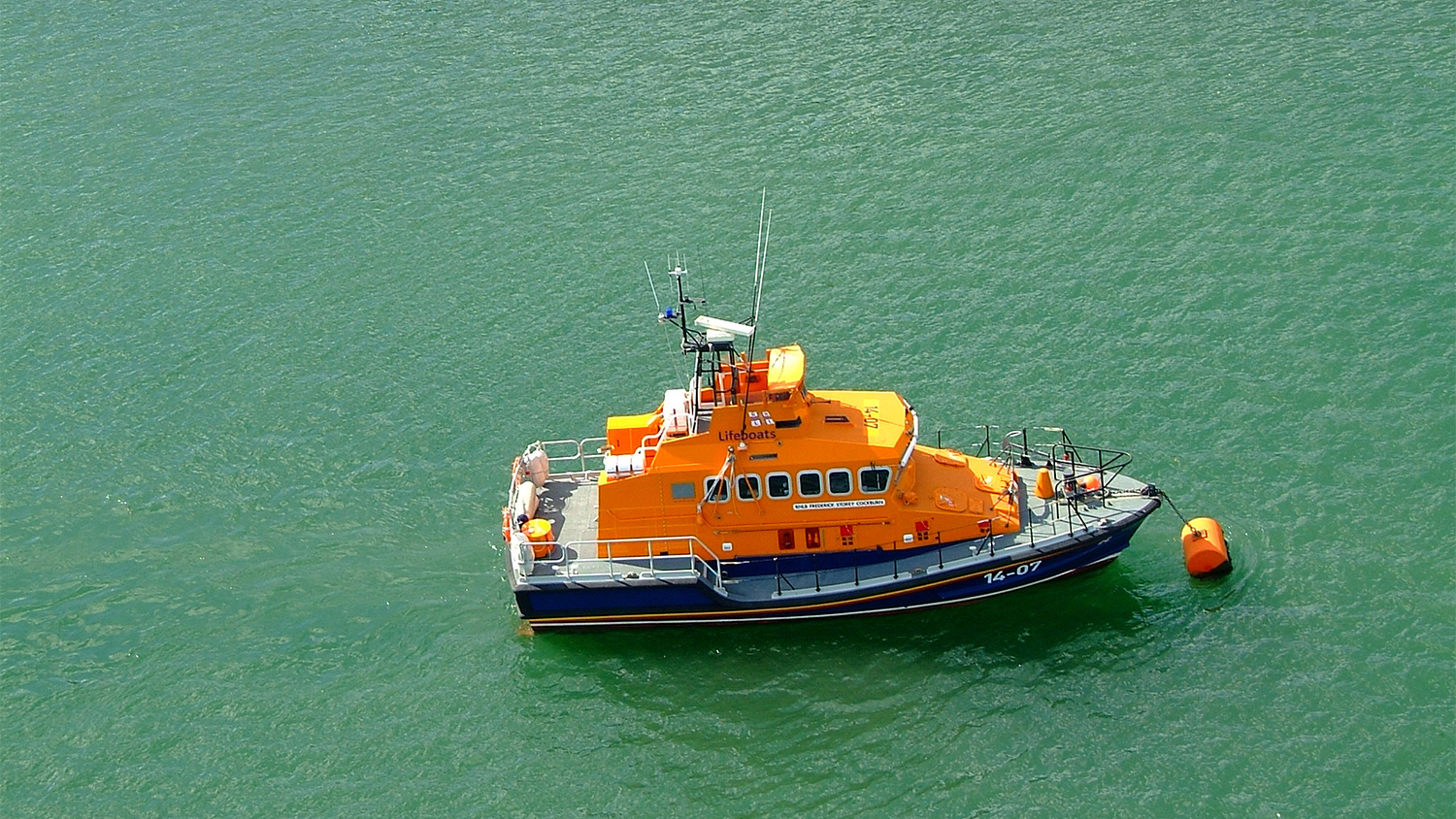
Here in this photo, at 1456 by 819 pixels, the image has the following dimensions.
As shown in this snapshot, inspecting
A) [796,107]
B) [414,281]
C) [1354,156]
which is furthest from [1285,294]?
[414,281]

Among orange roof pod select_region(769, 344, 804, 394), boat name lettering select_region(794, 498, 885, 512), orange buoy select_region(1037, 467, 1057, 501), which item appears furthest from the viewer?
orange buoy select_region(1037, 467, 1057, 501)

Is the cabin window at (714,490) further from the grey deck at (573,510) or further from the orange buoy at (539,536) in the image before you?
the orange buoy at (539,536)

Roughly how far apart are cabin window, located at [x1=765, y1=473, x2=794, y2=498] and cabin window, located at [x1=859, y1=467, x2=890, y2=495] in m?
1.17

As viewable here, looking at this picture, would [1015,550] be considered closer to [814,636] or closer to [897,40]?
[814,636]

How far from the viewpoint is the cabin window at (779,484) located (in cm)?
2666

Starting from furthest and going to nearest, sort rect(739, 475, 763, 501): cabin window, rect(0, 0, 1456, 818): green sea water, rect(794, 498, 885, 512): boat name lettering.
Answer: rect(794, 498, 885, 512): boat name lettering < rect(739, 475, 763, 501): cabin window < rect(0, 0, 1456, 818): green sea water

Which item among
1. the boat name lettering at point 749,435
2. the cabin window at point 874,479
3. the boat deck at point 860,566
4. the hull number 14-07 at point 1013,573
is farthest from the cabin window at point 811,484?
the hull number 14-07 at point 1013,573

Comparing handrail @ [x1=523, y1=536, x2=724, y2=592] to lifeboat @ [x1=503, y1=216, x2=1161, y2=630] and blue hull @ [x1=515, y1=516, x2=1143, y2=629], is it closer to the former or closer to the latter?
lifeboat @ [x1=503, y1=216, x2=1161, y2=630]

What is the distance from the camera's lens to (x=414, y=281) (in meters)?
37.0

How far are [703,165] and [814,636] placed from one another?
656 inches

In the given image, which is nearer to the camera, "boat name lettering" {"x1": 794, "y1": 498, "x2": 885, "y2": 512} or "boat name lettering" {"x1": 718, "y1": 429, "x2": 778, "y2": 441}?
"boat name lettering" {"x1": 718, "y1": 429, "x2": 778, "y2": 441}

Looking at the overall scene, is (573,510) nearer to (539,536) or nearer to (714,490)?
(539,536)

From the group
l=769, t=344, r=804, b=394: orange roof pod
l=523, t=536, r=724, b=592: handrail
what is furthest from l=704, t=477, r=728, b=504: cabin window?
l=769, t=344, r=804, b=394: orange roof pod

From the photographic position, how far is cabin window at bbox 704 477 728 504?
2670cm
